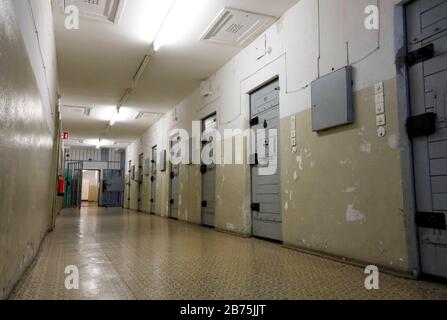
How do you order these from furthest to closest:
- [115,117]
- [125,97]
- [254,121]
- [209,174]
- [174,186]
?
[115,117] < [174,186] < [125,97] < [209,174] < [254,121]

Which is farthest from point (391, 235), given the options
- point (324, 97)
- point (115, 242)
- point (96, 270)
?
point (115, 242)

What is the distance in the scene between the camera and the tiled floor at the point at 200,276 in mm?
1903


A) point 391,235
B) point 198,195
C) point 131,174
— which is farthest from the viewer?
point 131,174

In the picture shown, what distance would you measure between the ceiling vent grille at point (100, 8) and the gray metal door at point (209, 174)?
2434 millimetres

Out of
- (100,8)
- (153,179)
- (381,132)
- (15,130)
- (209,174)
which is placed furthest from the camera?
(153,179)

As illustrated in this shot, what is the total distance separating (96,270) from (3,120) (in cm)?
149

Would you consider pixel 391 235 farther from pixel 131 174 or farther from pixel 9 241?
pixel 131 174

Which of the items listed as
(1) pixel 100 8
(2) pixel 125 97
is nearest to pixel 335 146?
(1) pixel 100 8

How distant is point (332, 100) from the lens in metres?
3.03

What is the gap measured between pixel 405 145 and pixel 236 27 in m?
2.73

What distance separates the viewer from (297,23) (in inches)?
144

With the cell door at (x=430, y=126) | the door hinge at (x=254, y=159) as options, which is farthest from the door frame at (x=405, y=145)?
the door hinge at (x=254, y=159)

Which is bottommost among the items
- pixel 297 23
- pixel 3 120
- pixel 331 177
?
pixel 331 177

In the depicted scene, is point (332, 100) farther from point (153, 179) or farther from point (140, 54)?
point (153, 179)
